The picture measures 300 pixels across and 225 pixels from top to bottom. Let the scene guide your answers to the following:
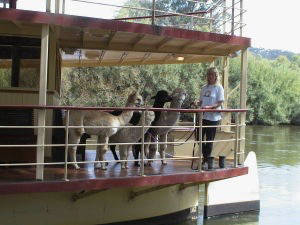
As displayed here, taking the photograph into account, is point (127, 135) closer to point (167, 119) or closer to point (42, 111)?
point (167, 119)

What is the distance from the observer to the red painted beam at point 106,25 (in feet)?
22.5

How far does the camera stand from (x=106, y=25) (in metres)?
7.49

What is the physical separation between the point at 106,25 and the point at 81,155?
286 centimetres

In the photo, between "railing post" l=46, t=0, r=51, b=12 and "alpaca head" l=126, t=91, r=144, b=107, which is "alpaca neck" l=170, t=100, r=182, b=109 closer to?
"alpaca head" l=126, t=91, r=144, b=107

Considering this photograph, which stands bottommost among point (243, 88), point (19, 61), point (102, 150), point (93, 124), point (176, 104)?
point (102, 150)

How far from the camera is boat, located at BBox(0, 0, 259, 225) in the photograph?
693cm

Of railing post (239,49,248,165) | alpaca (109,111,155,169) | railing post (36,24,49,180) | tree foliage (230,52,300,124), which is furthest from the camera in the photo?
tree foliage (230,52,300,124)

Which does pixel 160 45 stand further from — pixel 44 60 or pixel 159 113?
pixel 44 60

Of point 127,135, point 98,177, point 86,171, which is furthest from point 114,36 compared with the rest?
point 98,177

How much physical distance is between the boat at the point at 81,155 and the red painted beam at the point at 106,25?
1 centimetres

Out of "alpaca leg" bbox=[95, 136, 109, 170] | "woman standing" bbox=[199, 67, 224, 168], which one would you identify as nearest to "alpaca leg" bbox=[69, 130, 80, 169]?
"alpaca leg" bbox=[95, 136, 109, 170]

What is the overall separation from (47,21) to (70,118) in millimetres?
1455

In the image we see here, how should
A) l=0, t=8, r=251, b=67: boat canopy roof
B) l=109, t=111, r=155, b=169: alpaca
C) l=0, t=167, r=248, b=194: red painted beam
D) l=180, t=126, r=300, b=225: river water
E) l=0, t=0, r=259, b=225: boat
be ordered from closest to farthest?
l=0, t=167, r=248, b=194: red painted beam
l=0, t=0, r=259, b=225: boat
l=0, t=8, r=251, b=67: boat canopy roof
l=109, t=111, r=155, b=169: alpaca
l=180, t=126, r=300, b=225: river water

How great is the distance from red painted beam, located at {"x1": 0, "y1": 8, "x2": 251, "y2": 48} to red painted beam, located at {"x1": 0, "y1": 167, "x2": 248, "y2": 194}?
2196 mm
